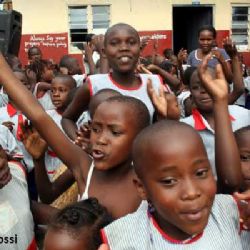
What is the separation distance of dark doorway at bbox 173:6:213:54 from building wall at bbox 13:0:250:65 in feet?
2.12

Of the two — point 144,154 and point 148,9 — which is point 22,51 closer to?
point 148,9

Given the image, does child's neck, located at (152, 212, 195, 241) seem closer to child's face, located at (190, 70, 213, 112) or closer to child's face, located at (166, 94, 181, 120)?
child's face, located at (166, 94, 181, 120)

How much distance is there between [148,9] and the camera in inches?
519

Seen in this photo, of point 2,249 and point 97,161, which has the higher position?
point 97,161

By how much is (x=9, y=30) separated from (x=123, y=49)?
1.96m

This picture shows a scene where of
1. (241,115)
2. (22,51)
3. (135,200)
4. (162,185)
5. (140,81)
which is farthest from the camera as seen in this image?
(22,51)

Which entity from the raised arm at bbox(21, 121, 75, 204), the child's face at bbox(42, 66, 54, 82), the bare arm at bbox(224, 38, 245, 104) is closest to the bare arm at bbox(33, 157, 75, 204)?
the raised arm at bbox(21, 121, 75, 204)

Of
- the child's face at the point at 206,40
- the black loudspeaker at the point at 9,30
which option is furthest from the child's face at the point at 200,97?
the child's face at the point at 206,40

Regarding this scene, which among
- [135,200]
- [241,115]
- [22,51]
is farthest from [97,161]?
[22,51]

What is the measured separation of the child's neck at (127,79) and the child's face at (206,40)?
8.80 ft

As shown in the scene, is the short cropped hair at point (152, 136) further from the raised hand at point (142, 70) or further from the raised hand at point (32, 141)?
the raised hand at point (142, 70)

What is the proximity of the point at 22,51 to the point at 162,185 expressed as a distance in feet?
37.8

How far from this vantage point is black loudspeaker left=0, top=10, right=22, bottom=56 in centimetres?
445

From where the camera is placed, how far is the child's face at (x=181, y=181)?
1498 millimetres
